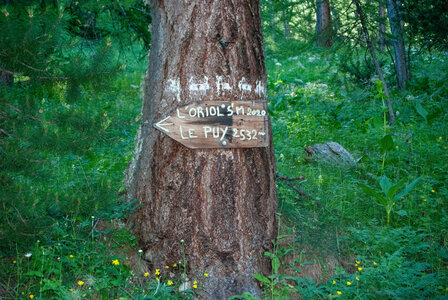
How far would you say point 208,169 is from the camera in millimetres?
2994

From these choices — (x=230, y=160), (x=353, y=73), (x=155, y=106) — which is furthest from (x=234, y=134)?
(x=353, y=73)

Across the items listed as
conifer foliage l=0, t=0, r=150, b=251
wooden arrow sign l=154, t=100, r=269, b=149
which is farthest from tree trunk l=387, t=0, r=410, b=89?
conifer foliage l=0, t=0, r=150, b=251

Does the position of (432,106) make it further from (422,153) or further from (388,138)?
(388,138)

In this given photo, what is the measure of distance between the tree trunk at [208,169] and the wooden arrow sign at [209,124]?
0.06m

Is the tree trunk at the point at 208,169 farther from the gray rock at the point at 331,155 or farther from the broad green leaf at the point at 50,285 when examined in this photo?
the gray rock at the point at 331,155

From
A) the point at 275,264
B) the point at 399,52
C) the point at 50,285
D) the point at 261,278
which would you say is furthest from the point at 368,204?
the point at 399,52

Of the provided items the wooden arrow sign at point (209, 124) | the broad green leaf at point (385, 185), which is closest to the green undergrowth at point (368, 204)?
the broad green leaf at point (385, 185)

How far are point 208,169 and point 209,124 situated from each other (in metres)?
0.31

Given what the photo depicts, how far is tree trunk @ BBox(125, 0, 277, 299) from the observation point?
2.98m

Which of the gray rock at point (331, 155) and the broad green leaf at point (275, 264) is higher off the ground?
the gray rock at point (331, 155)

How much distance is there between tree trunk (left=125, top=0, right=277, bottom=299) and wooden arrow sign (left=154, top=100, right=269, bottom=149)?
6 cm

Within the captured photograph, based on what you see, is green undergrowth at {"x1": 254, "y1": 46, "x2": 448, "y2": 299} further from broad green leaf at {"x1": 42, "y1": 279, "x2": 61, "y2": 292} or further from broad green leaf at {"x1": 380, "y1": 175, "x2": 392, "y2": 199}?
broad green leaf at {"x1": 42, "y1": 279, "x2": 61, "y2": 292}

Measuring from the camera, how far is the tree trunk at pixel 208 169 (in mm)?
2982

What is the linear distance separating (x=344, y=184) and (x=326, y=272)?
146 centimetres
